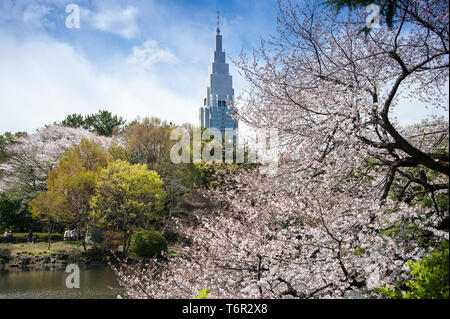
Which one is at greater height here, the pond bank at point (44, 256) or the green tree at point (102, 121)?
the green tree at point (102, 121)

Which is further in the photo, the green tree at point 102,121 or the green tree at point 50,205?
the green tree at point 102,121

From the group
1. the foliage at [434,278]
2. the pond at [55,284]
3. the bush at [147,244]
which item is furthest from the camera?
the bush at [147,244]

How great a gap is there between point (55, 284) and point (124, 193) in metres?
6.24

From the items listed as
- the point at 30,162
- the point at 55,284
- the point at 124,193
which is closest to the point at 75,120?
the point at 30,162

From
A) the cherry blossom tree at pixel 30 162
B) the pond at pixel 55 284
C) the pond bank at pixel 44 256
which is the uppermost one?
the cherry blossom tree at pixel 30 162

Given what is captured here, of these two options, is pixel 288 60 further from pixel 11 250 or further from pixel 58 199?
pixel 11 250

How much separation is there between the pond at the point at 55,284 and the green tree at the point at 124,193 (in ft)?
9.62

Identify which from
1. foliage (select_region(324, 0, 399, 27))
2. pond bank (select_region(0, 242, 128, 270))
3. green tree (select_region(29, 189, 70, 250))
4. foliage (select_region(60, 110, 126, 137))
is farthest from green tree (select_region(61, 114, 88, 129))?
foliage (select_region(324, 0, 399, 27))

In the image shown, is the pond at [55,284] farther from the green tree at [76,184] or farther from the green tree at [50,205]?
the green tree at [76,184]

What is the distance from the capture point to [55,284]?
11219 mm

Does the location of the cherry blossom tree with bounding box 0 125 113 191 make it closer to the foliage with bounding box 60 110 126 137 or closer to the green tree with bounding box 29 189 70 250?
the green tree with bounding box 29 189 70 250

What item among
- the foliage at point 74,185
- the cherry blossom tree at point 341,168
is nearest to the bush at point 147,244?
the foliage at point 74,185

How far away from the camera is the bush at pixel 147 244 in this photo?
15.6 m
